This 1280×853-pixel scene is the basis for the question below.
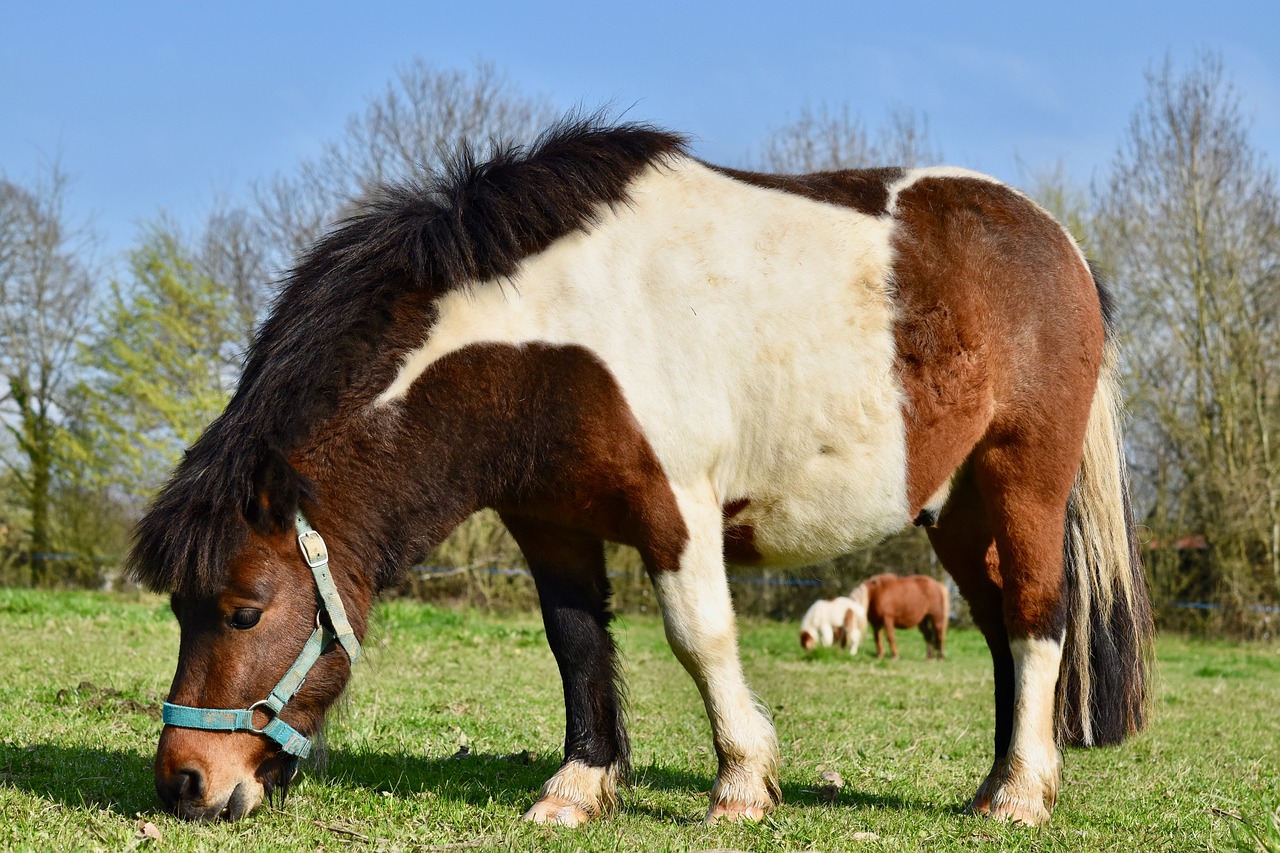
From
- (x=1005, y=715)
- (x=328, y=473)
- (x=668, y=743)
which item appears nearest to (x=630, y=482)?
(x=328, y=473)

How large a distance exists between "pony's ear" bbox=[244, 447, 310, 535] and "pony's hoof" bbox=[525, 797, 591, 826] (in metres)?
1.23

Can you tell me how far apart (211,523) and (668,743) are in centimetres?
303

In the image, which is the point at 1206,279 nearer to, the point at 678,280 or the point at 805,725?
the point at 805,725

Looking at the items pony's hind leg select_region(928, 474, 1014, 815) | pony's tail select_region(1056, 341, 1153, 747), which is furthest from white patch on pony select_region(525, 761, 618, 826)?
pony's tail select_region(1056, 341, 1153, 747)

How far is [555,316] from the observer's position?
11.3 ft

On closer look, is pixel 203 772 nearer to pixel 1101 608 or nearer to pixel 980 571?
pixel 980 571

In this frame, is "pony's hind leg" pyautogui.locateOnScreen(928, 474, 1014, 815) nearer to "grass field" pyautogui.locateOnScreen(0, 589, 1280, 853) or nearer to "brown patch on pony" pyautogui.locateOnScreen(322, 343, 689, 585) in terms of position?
"grass field" pyautogui.locateOnScreen(0, 589, 1280, 853)

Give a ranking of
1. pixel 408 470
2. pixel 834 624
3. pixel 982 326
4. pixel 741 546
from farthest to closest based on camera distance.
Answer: pixel 834 624 < pixel 982 326 < pixel 741 546 < pixel 408 470

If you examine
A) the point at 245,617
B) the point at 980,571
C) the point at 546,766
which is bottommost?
the point at 546,766

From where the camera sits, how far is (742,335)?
357 cm

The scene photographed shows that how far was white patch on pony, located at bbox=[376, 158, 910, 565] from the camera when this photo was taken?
11.3 ft

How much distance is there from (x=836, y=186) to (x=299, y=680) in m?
2.59

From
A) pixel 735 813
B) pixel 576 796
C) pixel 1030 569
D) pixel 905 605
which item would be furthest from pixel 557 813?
pixel 905 605

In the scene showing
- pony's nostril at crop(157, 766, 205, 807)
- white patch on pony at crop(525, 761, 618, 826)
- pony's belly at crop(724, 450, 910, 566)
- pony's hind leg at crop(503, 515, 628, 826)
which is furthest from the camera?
pony's hind leg at crop(503, 515, 628, 826)
